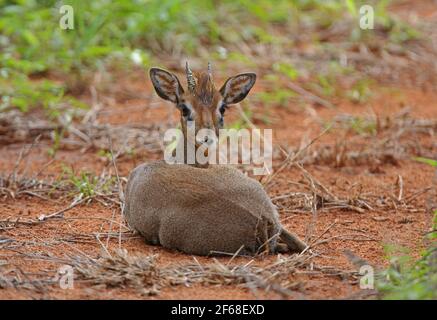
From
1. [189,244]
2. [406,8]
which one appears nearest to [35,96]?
[189,244]

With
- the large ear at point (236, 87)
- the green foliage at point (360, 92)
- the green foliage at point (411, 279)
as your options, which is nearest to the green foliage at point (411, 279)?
the green foliage at point (411, 279)

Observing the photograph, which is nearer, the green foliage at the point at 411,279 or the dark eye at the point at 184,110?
the green foliage at the point at 411,279

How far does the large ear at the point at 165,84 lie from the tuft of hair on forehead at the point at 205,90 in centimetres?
23

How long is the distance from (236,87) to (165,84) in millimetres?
606

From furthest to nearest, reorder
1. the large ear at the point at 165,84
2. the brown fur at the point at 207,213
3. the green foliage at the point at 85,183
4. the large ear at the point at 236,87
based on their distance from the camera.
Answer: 1. the green foliage at the point at 85,183
2. the large ear at the point at 236,87
3. the large ear at the point at 165,84
4. the brown fur at the point at 207,213

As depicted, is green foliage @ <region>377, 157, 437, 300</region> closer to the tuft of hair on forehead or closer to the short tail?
the short tail

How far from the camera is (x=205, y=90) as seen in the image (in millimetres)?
7242

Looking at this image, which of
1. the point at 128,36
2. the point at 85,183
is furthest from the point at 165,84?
the point at 128,36

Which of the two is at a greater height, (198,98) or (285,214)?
(198,98)

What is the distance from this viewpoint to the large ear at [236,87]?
756cm

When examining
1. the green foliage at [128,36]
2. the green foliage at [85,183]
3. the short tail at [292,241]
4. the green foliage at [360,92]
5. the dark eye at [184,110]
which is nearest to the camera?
the short tail at [292,241]

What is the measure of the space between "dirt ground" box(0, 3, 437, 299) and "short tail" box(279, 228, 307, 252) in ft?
0.53

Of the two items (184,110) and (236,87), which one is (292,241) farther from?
(236,87)

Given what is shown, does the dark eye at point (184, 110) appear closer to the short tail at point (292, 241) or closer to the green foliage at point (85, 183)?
the short tail at point (292, 241)
